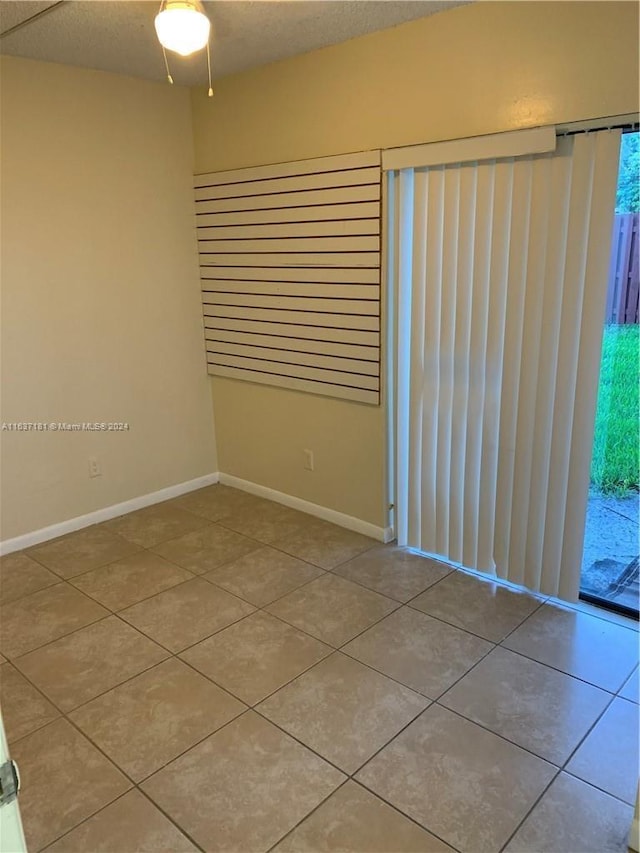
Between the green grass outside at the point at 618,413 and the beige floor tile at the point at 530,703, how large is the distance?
2.84 feet

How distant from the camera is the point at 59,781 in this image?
75.0 inches

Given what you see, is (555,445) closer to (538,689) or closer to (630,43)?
(538,689)

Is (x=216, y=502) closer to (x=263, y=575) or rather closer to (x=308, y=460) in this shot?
(x=308, y=460)

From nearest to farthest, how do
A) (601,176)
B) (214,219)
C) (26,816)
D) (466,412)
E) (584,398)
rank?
1. (26,816)
2. (601,176)
3. (584,398)
4. (466,412)
5. (214,219)

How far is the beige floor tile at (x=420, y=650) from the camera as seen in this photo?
231cm

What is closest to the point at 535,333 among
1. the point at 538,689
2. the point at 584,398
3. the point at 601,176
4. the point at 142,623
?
the point at 584,398

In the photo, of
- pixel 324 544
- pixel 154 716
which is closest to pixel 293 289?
pixel 324 544

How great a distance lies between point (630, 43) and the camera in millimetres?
2107

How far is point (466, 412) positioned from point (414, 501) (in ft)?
1.91

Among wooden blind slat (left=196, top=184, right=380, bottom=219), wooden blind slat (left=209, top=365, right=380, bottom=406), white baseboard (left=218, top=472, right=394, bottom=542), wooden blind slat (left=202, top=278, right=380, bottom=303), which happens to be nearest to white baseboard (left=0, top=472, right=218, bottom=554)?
white baseboard (left=218, top=472, right=394, bottom=542)

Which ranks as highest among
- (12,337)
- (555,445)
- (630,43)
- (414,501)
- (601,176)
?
(630,43)

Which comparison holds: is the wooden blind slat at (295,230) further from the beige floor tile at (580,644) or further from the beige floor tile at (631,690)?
the beige floor tile at (631,690)

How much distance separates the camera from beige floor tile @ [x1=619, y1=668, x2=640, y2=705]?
2.19m

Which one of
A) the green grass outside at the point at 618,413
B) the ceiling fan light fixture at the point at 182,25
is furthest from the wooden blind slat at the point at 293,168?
the green grass outside at the point at 618,413
